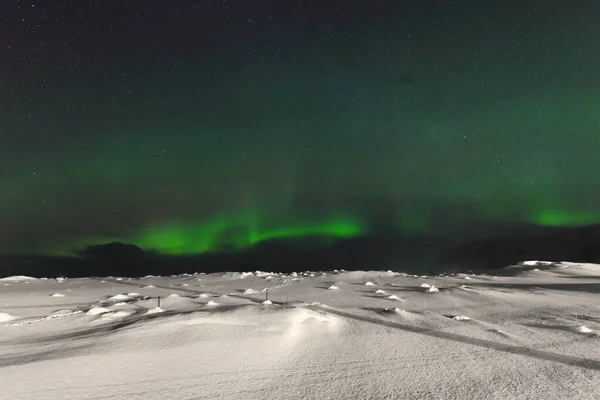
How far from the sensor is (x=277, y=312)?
8.15 metres

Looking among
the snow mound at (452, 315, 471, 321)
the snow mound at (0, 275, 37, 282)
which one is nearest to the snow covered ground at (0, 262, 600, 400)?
the snow mound at (452, 315, 471, 321)

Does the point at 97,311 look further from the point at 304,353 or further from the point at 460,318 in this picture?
the point at 460,318

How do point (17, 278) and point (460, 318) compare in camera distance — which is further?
point (17, 278)

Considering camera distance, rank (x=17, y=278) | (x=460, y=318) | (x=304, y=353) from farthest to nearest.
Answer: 1. (x=17, y=278)
2. (x=460, y=318)
3. (x=304, y=353)

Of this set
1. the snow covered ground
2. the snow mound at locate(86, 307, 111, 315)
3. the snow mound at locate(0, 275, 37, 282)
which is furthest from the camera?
the snow mound at locate(0, 275, 37, 282)

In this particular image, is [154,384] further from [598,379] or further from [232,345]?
[598,379]

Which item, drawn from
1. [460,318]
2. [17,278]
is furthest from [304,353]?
[17,278]

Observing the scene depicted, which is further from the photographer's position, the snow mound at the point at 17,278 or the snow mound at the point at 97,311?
the snow mound at the point at 17,278

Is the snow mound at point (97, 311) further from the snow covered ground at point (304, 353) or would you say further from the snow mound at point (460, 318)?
the snow mound at point (460, 318)

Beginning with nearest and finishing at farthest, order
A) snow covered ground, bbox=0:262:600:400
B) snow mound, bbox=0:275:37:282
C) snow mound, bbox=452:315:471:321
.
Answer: snow covered ground, bbox=0:262:600:400 → snow mound, bbox=452:315:471:321 → snow mound, bbox=0:275:37:282

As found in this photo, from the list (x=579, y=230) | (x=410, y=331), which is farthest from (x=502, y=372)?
(x=579, y=230)

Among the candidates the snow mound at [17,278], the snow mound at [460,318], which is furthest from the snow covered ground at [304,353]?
the snow mound at [17,278]

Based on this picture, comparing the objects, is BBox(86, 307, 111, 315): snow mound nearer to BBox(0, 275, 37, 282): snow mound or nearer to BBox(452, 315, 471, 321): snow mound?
BBox(452, 315, 471, 321): snow mound

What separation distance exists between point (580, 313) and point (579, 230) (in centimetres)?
7370
